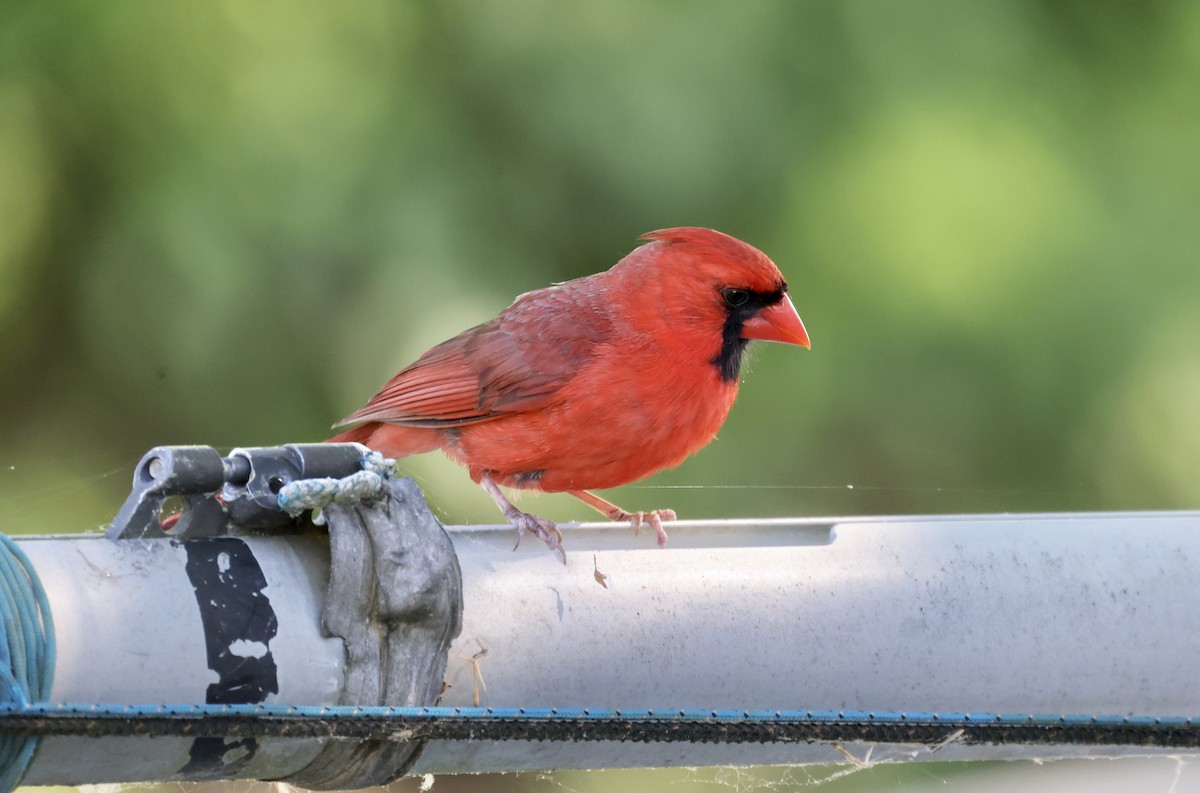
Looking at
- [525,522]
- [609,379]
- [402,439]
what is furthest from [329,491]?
[402,439]

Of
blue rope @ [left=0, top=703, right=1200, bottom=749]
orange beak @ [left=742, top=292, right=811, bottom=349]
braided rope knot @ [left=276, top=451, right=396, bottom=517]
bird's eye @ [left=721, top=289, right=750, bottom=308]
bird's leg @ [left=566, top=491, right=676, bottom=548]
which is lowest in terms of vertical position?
bird's leg @ [left=566, top=491, right=676, bottom=548]

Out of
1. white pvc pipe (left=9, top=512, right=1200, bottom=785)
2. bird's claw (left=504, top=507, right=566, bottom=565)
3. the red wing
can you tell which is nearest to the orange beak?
the red wing

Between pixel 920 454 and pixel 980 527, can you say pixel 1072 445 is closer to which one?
pixel 920 454

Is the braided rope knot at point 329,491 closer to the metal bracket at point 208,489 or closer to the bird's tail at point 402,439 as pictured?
the metal bracket at point 208,489

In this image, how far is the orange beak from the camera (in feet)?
8.23

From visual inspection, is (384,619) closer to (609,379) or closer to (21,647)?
(21,647)

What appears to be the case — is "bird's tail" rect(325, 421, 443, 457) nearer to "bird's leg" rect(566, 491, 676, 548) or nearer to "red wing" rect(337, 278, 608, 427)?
"red wing" rect(337, 278, 608, 427)

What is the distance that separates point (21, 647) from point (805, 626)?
61 centimetres

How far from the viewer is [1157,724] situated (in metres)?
1.18

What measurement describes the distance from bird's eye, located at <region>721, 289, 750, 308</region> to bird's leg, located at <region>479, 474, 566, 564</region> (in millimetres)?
501

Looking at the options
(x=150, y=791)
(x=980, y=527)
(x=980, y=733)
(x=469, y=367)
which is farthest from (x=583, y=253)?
(x=980, y=733)

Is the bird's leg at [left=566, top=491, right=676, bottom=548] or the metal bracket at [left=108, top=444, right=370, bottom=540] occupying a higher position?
the metal bracket at [left=108, top=444, right=370, bottom=540]

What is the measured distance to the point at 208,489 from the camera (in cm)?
112

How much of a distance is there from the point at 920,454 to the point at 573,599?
2.27 meters
